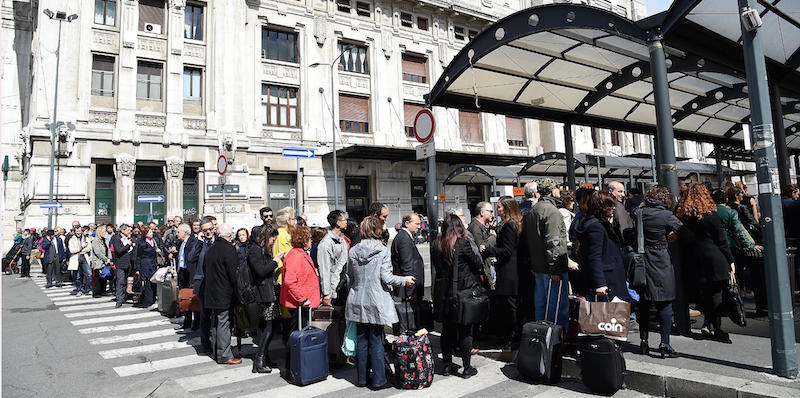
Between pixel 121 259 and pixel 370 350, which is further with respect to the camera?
pixel 121 259

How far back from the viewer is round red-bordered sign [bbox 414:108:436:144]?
6.86m

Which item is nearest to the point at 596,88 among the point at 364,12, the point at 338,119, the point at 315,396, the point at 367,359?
the point at 367,359

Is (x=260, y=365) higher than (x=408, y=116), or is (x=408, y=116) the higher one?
(x=408, y=116)

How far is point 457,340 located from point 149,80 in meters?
22.3

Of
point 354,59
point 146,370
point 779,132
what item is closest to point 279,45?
point 354,59

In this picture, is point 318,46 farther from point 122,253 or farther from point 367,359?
point 367,359

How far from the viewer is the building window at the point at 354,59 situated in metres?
27.9

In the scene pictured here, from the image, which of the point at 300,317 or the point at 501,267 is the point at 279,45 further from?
the point at 501,267

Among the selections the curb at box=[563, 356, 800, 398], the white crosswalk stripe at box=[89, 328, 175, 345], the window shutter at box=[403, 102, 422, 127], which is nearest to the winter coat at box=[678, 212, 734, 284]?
the curb at box=[563, 356, 800, 398]

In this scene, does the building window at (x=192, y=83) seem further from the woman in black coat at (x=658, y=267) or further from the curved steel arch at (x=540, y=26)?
the woman in black coat at (x=658, y=267)

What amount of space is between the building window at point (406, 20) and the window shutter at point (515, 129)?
9.33 metres

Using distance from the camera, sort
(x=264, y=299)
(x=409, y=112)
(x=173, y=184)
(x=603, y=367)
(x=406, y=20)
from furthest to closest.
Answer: (x=406, y=20) < (x=409, y=112) < (x=173, y=184) < (x=264, y=299) < (x=603, y=367)

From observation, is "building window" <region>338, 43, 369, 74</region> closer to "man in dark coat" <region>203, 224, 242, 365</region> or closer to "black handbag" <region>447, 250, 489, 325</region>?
"man in dark coat" <region>203, 224, 242, 365</region>

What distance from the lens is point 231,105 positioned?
23859mm
